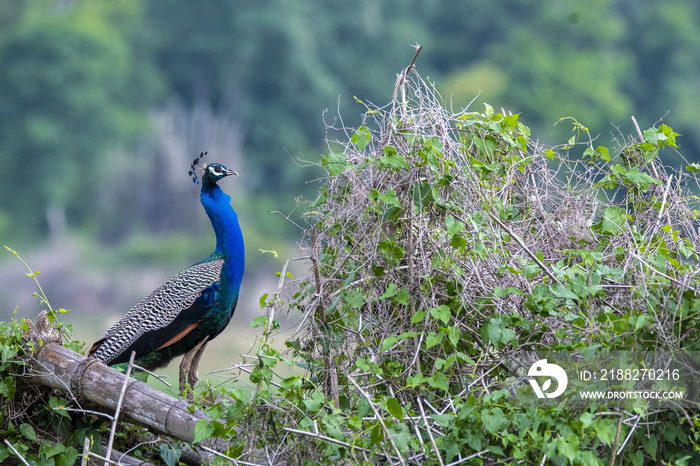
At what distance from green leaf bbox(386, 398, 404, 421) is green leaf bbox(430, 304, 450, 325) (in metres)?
0.26

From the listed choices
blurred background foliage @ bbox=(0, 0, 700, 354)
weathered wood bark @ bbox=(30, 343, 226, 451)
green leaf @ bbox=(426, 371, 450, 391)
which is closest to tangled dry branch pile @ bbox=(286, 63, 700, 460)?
green leaf @ bbox=(426, 371, 450, 391)

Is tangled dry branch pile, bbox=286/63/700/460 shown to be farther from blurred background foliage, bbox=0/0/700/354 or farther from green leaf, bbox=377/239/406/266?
blurred background foliage, bbox=0/0/700/354

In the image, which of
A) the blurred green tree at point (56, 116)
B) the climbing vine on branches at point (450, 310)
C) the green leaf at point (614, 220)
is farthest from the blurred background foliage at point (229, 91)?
the green leaf at point (614, 220)

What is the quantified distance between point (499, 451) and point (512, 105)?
19957 millimetres

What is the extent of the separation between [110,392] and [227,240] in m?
1.14

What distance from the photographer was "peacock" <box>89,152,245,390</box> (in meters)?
3.58

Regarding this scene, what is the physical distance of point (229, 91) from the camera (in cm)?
2103

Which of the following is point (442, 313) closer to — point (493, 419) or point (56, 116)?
point (493, 419)

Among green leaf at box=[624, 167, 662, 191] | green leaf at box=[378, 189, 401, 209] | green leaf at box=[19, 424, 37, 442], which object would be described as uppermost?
green leaf at box=[624, 167, 662, 191]

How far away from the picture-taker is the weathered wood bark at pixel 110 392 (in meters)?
2.67

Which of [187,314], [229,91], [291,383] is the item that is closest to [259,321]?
[291,383]

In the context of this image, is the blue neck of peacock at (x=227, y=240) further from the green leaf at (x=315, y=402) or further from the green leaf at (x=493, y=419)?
the green leaf at (x=493, y=419)

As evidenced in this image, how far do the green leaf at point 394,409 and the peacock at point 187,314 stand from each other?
63.6 inches

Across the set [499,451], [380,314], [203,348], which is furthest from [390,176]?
[203,348]
